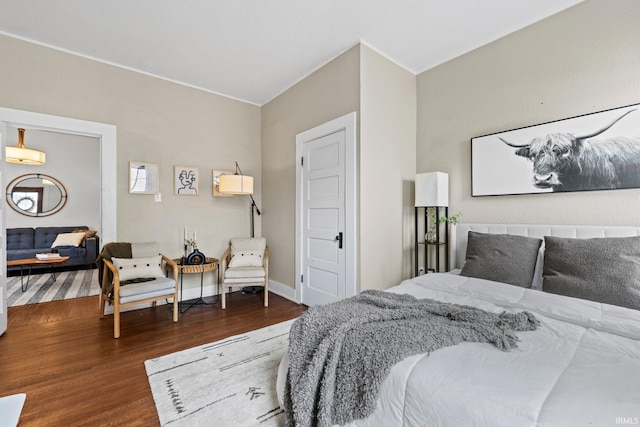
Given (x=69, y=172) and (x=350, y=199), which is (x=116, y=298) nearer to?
(x=350, y=199)

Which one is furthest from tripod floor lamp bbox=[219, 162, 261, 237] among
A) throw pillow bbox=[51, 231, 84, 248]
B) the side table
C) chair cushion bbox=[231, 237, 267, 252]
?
throw pillow bbox=[51, 231, 84, 248]

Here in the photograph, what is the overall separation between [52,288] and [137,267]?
8.71ft

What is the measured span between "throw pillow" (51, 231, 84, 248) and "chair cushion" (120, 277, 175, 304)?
12.9 feet

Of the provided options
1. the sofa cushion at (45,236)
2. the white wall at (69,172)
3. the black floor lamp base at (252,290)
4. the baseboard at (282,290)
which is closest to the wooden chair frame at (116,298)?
the black floor lamp base at (252,290)

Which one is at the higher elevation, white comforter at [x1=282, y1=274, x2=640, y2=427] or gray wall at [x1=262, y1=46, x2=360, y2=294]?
gray wall at [x1=262, y1=46, x2=360, y2=294]

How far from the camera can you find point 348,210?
3.11 m

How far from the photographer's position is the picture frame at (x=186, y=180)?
12.7ft

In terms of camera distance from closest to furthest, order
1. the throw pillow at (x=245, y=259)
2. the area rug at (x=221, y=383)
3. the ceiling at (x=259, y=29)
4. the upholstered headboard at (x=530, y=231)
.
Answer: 1. the area rug at (x=221, y=383)
2. the upholstered headboard at (x=530, y=231)
3. the ceiling at (x=259, y=29)
4. the throw pillow at (x=245, y=259)

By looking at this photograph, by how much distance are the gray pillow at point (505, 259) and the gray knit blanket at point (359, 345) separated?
0.82 meters

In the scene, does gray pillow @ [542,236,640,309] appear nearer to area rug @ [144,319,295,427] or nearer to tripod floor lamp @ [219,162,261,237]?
area rug @ [144,319,295,427]

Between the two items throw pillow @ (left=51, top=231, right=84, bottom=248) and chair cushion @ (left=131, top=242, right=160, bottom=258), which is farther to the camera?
throw pillow @ (left=51, top=231, right=84, bottom=248)

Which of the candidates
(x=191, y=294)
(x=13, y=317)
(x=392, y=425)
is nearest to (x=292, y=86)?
(x=191, y=294)

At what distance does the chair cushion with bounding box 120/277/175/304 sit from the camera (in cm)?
286

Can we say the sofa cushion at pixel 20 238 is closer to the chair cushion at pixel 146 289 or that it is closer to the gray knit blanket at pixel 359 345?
the chair cushion at pixel 146 289
